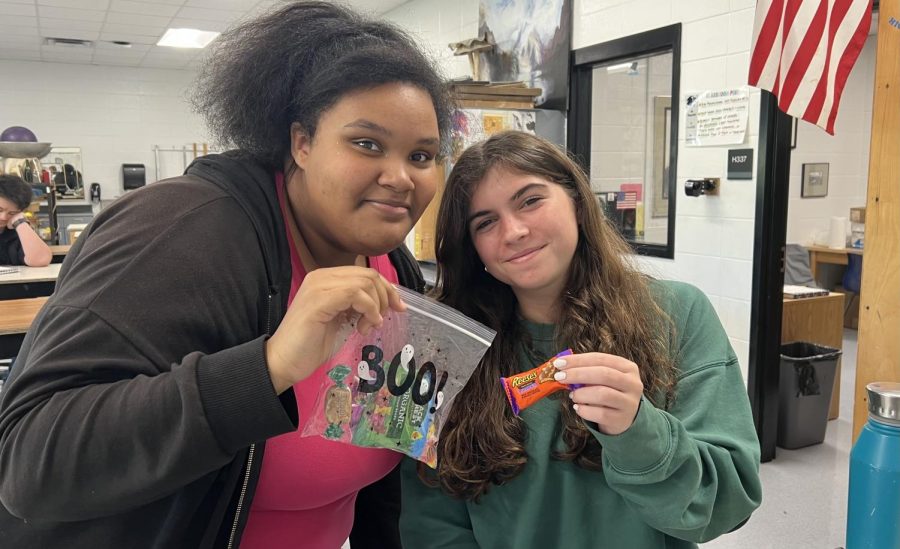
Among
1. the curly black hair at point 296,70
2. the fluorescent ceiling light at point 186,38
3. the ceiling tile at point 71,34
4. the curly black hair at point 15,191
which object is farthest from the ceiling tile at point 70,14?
the curly black hair at point 296,70

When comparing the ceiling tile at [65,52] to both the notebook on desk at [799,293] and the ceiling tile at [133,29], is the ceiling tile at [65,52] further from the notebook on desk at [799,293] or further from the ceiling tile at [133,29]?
the notebook on desk at [799,293]

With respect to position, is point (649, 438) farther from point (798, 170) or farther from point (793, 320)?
point (798, 170)

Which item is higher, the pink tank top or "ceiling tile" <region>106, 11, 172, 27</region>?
"ceiling tile" <region>106, 11, 172, 27</region>

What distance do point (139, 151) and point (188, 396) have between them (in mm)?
10558

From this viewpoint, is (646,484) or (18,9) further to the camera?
(18,9)

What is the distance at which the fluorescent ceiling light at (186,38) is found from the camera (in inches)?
304

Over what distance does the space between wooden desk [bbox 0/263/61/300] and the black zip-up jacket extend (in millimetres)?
4157

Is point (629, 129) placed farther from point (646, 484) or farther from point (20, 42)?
point (20, 42)

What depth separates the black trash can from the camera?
3906 mm

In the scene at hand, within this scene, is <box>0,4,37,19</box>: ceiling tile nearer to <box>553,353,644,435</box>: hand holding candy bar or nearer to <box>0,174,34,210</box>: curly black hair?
<box>0,174,34,210</box>: curly black hair

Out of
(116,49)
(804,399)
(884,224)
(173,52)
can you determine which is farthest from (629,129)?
(116,49)

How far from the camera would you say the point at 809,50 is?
2602mm

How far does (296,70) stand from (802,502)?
127 inches

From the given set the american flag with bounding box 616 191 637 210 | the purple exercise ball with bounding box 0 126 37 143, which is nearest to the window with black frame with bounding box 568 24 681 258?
the american flag with bounding box 616 191 637 210
